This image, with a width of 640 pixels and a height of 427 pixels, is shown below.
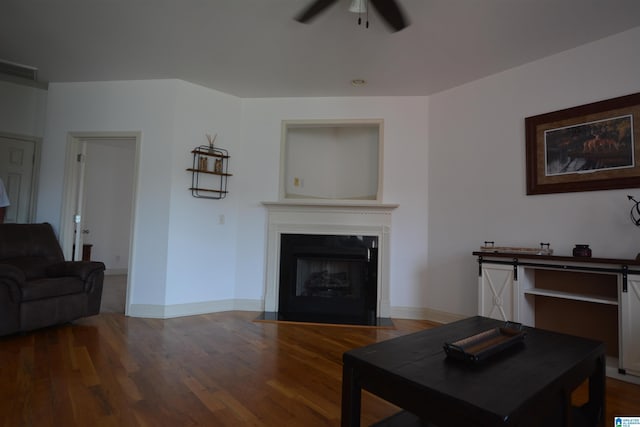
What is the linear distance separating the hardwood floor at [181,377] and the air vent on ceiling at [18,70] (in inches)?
115

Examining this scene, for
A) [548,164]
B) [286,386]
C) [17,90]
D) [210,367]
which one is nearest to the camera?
[286,386]

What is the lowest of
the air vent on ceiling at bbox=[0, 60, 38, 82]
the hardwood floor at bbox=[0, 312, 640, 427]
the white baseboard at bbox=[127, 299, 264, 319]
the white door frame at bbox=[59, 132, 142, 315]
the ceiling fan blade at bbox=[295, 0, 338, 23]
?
the hardwood floor at bbox=[0, 312, 640, 427]

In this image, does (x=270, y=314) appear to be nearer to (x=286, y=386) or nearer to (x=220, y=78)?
(x=286, y=386)

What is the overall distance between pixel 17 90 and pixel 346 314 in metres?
5.21

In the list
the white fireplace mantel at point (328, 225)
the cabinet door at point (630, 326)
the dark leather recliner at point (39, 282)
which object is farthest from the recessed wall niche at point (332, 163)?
the cabinet door at point (630, 326)

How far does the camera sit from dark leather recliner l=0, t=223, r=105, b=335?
287 centimetres

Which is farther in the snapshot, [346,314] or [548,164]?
[346,314]

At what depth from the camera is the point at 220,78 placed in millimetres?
3820

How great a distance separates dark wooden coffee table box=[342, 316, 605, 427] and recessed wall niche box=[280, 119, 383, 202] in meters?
3.16

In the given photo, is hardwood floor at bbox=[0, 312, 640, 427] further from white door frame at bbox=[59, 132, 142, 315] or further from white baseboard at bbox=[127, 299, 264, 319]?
white door frame at bbox=[59, 132, 142, 315]

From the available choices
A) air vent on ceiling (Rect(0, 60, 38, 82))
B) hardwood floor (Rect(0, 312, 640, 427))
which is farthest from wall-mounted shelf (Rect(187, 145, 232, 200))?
air vent on ceiling (Rect(0, 60, 38, 82))

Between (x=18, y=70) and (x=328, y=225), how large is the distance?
405 centimetres

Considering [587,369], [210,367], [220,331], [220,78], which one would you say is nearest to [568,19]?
[587,369]

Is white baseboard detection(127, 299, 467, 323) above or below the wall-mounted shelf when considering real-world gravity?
below
